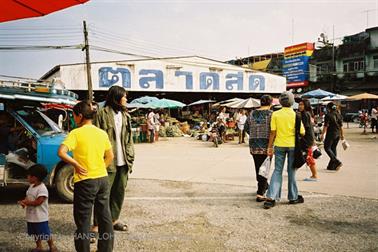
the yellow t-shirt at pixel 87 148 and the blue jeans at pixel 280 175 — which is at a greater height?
the yellow t-shirt at pixel 87 148

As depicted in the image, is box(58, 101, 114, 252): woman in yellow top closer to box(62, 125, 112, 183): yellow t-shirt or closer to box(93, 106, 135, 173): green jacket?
box(62, 125, 112, 183): yellow t-shirt

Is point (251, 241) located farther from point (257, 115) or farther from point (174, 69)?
point (174, 69)

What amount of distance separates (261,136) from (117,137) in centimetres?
251

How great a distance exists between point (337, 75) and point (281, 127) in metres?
37.8

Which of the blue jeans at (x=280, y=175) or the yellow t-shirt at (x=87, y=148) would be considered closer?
the yellow t-shirt at (x=87, y=148)

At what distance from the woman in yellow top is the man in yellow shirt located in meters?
2.79

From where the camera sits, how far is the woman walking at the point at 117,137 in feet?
12.4

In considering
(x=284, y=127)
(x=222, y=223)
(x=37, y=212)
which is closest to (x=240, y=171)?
(x=284, y=127)

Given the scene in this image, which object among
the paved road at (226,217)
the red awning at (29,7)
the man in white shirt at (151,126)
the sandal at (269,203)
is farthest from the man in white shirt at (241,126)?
the red awning at (29,7)

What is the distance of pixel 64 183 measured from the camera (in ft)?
17.3

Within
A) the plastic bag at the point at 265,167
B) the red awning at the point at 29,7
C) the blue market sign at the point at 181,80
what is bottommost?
the plastic bag at the point at 265,167

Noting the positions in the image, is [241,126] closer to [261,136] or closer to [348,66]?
[261,136]

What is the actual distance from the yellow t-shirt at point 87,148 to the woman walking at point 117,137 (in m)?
0.66

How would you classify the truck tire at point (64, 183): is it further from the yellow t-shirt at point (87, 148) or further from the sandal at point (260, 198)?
the sandal at point (260, 198)
